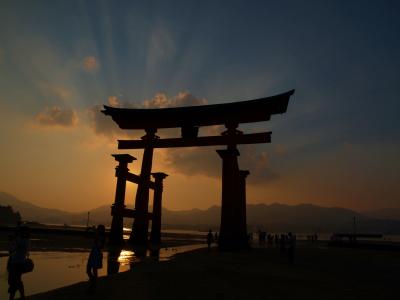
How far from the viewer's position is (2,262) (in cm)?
1345

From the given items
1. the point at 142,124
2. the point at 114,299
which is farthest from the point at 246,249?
the point at 114,299

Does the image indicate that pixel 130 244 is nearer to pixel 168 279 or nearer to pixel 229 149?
pixel 229 149

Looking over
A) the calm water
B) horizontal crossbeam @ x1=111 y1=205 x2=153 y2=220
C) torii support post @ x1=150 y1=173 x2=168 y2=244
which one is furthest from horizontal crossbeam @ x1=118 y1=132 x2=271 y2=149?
the calm water

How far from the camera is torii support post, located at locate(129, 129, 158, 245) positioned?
22453 millimetres

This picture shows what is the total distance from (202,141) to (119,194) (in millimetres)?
7093

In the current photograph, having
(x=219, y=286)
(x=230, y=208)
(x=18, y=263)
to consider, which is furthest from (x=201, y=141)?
(x=18, y=263)

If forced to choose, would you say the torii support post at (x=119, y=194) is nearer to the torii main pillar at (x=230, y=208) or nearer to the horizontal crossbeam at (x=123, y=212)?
the horizontal crossbeam at (x=123, y=212)

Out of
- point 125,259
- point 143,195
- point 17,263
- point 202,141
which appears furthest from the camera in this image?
point 143,195

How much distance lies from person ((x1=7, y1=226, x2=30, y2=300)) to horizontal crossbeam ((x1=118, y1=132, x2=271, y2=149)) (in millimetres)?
14347

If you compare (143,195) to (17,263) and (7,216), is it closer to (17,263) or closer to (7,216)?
(17,263)

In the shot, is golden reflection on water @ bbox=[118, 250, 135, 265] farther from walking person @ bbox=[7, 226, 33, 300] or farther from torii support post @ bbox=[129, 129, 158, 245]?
walking person @ bbox=[7, 226, 33, 300]

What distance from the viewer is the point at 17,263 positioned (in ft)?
22.0

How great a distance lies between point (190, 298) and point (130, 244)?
1600 centimetres

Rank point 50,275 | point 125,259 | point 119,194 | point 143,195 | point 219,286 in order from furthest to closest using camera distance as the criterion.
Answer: point 119,194, point 143,195, point 125,259, point 50,275, point 219,286
